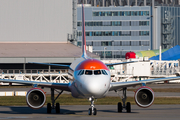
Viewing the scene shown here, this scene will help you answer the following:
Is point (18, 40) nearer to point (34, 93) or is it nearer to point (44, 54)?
point (44, 54)

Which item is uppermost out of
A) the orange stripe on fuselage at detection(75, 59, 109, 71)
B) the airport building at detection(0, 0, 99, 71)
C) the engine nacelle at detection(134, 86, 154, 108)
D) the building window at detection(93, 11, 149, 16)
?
the building window at detection(93, 11, 149, 16)

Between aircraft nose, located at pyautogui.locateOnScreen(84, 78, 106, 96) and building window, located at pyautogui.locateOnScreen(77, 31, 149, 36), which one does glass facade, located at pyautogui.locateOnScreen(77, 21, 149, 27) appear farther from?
aircraft nose, located at pyautogui.locateOnScreen(84, 78, 106, 96)

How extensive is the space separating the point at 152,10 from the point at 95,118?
13520 centimetres

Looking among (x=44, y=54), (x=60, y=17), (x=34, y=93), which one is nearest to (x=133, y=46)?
(x=60, y=17)

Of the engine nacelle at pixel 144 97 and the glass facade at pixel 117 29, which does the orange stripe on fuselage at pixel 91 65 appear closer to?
the engine nacelle at pixel 144 97

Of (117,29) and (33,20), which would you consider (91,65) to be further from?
(117,29)

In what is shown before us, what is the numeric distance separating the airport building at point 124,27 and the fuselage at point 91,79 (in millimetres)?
129344

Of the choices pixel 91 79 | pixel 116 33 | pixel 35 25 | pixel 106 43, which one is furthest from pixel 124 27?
pixel 91 79

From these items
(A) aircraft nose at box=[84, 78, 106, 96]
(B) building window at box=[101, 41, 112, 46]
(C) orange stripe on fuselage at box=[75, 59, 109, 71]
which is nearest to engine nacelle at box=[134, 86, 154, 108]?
(C) orange stripe on fuselage at box=[75, 59, 109, 71]

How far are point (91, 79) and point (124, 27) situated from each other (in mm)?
134149

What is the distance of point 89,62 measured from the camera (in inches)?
909

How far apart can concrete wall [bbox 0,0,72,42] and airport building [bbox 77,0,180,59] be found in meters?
61.1

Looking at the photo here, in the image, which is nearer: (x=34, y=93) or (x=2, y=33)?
(x=34, y=93)

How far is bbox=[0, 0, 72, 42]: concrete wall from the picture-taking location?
289 ft
